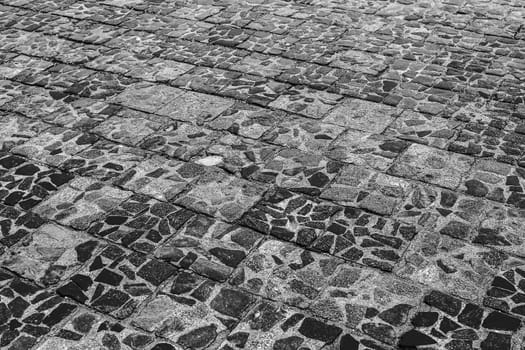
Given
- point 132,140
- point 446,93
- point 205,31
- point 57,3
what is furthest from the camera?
point 57,3

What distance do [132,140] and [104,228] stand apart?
4.31 feet

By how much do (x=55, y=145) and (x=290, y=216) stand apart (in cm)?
230

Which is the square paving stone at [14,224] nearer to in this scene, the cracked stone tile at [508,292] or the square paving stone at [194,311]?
the square paving stone at [194,311]

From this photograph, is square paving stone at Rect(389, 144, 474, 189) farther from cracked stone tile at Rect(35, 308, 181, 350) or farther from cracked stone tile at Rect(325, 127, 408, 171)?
cracked stone tile at Rect(35, 308, 181, 350)

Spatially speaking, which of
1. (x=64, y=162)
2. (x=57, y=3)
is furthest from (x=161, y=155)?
(x=57, y=3)

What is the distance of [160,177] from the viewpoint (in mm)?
5844

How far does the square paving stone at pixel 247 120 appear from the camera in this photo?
6.45 meters

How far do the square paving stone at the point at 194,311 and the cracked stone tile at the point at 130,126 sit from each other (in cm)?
202

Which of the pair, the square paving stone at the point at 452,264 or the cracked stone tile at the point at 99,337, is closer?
the cracked stone tile at the point at 99,337

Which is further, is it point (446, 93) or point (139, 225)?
point (446, 93)

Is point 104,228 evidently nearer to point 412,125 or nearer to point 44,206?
point 44,206

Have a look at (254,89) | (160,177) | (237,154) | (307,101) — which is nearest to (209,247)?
(160,177)

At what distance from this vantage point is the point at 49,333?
172 inches

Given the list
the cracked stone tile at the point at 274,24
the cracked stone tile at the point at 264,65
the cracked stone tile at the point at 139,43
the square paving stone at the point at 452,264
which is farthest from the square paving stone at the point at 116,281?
the cracked stone tile at the point at 274,24
